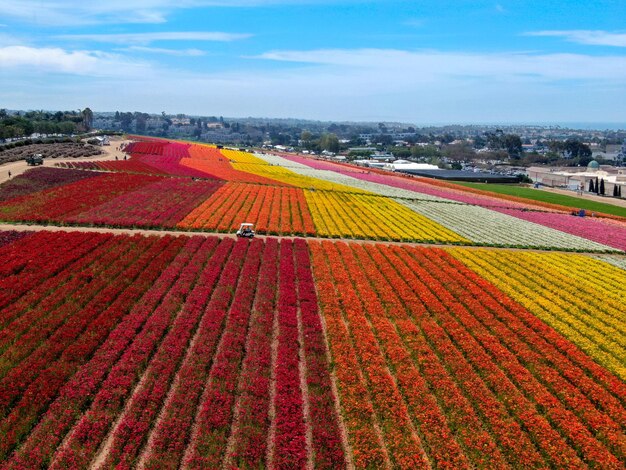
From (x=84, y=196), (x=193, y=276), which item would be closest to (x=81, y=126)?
(x=84, y=196)

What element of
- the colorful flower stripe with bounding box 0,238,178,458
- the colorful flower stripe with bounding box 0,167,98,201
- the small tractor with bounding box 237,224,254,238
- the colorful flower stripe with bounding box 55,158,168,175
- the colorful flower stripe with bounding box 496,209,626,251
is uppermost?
the colorful flower stripe with bounding box 55,158,168,175

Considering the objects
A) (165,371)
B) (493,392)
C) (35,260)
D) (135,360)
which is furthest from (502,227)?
(35,260)

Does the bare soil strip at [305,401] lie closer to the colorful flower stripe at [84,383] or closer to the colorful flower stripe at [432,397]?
the colorful flower stripe at [432,397]

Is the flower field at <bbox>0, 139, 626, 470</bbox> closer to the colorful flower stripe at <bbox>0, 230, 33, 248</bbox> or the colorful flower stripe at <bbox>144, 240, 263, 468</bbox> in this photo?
the colorful flower stripe at <bbox>144, 240, 263, 468</bbox>

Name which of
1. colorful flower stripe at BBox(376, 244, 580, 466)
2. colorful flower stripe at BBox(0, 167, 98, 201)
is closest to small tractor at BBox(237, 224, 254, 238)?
colorful flower stripe at BBox(376, 244, 580, 466)

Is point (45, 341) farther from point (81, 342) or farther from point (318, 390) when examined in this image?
point (318, 390)

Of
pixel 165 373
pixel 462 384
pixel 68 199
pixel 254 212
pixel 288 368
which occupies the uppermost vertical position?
pixel 68 199
